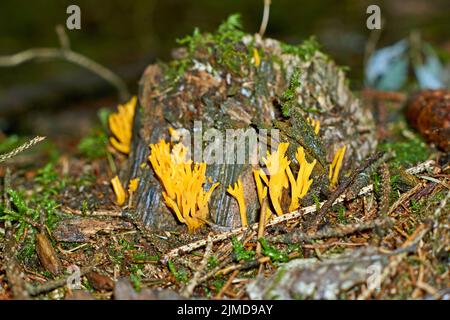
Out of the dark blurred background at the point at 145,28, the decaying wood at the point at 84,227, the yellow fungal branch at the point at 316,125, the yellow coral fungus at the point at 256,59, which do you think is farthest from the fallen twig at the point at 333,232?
the dark blurred background at the point at 145,28

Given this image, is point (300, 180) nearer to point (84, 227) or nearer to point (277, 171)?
point (277, 171)

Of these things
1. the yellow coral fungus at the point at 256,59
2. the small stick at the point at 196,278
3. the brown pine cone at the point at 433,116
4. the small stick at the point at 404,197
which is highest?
the yellow coral fungus at the point at 256,59

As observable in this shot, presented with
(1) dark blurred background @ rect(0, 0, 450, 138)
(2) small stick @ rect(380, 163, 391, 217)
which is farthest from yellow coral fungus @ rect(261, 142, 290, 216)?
(1) dark blurred background @ rect(0, 0, 450, 138)

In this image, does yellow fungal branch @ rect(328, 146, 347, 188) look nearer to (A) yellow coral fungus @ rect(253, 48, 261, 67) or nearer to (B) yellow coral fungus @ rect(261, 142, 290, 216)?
(B) yellow coral fungus @ rect(261, 142, 290, 216)

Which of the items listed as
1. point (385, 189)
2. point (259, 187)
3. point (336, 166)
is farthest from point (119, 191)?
point (385, 189)

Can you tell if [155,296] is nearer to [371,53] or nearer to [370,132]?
[370,132]

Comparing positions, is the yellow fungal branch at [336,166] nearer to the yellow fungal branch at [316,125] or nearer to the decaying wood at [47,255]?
the yellow fungal branch at [316,125]
